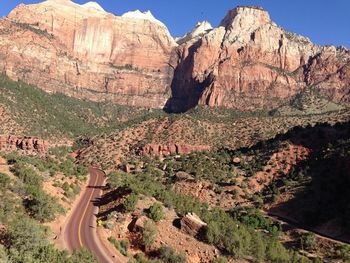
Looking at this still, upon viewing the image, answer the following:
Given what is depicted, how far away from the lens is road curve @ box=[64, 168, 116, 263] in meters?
36.9

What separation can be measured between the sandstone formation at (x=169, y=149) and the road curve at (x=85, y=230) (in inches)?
2517

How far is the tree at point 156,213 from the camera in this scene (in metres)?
43.4

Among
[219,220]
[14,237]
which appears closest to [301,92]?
[219,220]

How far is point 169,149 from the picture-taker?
123 m

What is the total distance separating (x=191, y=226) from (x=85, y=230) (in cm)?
1037

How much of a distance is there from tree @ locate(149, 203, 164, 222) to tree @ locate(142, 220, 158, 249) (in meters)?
2.12

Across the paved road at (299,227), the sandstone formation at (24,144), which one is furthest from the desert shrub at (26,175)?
the sandstone formation at (24,144)

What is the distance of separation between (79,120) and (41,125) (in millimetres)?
34834

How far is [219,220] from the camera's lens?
51031mm

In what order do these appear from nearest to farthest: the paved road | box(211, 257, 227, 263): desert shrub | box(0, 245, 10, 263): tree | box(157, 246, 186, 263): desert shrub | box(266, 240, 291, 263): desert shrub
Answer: box(0, 245, 10, 263): tree → box(157, 246, 186, 263): desert shrub → box(211, 257, 227, 263): desert shrub → box(266, 240, 291, 263): desert shrub → the paved road

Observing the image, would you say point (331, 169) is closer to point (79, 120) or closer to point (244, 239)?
point (244, 239)

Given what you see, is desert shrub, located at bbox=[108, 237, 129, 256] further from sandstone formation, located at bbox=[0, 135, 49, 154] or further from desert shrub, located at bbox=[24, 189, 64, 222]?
sandstone formation, located at bbox=[0, 135, 49, 154]

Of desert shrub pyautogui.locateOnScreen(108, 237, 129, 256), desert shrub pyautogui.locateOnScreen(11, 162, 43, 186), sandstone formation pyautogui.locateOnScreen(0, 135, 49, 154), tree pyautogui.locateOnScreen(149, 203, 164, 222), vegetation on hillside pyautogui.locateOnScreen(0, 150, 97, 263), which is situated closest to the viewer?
vegetation on hillside pyautogui.locateOnScreen(0, 150, 97, 263)

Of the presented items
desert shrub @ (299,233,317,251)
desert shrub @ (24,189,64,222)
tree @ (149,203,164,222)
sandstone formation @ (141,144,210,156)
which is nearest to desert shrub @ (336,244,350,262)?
desert shrub @ (299,233,317,251)
